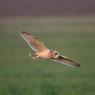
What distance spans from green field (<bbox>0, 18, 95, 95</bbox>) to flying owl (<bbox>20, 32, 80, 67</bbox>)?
0.09ft

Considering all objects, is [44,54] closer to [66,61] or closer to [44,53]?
[44,53]

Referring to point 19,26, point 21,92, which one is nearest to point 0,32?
point 19,26

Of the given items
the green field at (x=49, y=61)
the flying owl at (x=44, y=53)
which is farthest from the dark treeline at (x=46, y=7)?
the flying owl at (x=44, y=53)

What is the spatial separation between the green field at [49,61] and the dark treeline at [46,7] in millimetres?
36

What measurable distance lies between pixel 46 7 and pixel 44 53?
23 cm

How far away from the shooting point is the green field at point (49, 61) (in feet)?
6.75

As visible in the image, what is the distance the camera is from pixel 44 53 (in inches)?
81.0

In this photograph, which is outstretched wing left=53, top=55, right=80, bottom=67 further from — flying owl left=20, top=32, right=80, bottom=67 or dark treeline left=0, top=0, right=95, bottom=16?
dark treeline left=0, top=0, right=95, bottom=16

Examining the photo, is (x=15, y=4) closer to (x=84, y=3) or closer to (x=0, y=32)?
(x=0, y=32)

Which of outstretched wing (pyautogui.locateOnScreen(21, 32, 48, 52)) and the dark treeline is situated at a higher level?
the dark treeline

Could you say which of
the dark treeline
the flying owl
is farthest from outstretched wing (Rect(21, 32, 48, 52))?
the dark treeline

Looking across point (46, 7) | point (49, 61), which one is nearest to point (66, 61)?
point (49, 61)

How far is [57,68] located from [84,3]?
0.34m

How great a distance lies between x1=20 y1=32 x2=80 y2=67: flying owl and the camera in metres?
2.05
